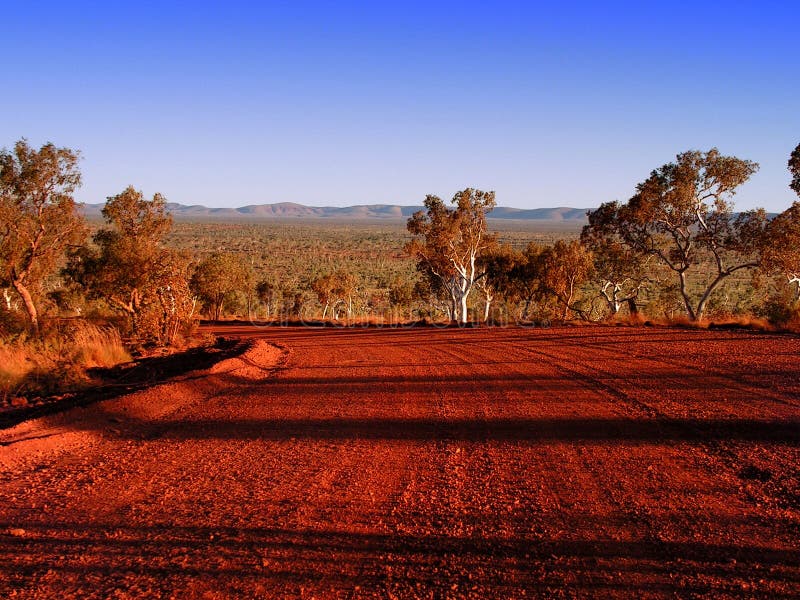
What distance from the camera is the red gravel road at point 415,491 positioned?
3832 millimetres

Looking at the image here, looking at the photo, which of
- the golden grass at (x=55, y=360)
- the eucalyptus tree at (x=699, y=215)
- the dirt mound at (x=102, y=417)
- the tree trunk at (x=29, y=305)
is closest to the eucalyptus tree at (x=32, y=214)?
the tree trunk at (x=29, y=305)

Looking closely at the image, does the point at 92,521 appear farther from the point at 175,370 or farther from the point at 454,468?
the point at 175,370

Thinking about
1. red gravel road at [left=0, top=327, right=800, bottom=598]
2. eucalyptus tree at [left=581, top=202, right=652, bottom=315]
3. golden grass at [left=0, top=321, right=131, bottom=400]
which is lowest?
golden grass at [left=0, top=321, right=131, bottom=400]

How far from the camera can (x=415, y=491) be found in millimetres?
5273

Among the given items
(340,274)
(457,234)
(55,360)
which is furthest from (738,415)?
(340,274)

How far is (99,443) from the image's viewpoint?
6973mm

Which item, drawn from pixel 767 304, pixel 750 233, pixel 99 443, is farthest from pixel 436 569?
pixel 750 233

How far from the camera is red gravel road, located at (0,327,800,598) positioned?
383 cm

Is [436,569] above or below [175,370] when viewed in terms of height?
above

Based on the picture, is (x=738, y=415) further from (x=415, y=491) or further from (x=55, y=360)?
(x=55, y=360)

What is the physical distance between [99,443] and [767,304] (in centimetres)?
2373

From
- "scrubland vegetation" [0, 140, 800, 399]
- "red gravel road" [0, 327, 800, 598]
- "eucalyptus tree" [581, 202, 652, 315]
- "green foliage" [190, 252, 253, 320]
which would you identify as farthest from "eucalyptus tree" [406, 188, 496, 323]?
"red gravel road" [0, 327, 800, 598]

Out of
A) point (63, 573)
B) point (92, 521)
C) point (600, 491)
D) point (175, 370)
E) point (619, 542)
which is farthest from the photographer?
point (175, 370)

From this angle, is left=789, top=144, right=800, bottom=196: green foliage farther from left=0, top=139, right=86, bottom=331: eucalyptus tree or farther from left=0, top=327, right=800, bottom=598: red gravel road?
left=0, top=139, right=86, bottom=331: eucalyptus tree
